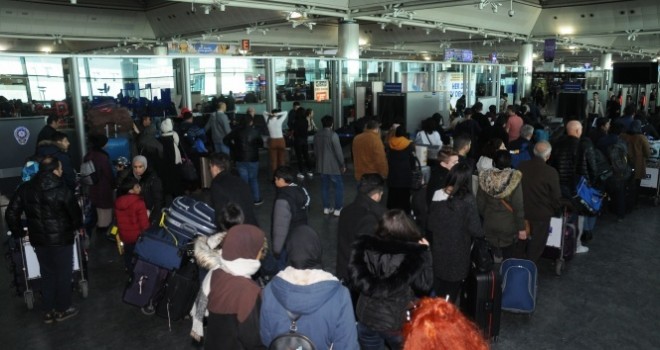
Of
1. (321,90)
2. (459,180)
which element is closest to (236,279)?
(459,180)

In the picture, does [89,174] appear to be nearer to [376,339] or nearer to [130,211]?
[130,211]

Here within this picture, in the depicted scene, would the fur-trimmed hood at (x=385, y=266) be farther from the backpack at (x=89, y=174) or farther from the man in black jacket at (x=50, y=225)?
the backpack at (x=89, y=174)

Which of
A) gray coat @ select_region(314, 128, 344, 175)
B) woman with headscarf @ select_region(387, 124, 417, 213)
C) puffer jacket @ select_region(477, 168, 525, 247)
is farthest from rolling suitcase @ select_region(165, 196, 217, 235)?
gray coat @ select_region(314, 128, 344, 175)

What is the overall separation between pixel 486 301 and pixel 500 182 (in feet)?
3.89

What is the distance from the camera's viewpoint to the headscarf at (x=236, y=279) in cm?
276

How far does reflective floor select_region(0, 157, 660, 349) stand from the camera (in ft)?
14.0

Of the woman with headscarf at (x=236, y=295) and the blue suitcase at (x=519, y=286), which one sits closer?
the woman with headscarf at (x=236, y=295)

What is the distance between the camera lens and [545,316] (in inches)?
184

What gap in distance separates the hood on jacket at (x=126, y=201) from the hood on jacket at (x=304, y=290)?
10.1 feet

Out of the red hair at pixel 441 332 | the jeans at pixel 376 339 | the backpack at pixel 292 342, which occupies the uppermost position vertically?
the red hair at pixel 441 332

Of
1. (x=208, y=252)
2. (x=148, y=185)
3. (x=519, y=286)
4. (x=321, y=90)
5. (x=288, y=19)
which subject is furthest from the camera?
(x=288, y=19)

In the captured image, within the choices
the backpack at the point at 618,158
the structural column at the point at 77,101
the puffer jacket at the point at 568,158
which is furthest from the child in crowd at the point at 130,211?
the backpack at the point at 618,158

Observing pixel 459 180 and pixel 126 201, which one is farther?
pixel 126 201

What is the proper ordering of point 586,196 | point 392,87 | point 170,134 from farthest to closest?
point 392,87, point 170,134, point 586,196
